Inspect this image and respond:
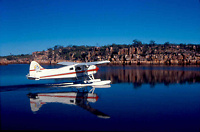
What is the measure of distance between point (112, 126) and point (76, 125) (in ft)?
4.25

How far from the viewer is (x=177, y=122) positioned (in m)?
6.85

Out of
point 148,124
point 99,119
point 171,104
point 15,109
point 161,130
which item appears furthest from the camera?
point 171,104

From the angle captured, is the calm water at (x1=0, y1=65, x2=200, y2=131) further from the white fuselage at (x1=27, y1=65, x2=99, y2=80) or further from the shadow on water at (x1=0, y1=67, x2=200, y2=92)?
→ the shadow on water at (x1=0, y1=67, x2=200, y2=92)

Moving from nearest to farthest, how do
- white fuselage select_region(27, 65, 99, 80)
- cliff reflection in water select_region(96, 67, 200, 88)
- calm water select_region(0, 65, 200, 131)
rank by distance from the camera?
calm water select_region(0, 65, 200, 131), white fuselage select_region(27, 65, 99, 80), cliff reflection in water select_region(96, 67, 200, 88)

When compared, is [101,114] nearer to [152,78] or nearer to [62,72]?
[62,72]

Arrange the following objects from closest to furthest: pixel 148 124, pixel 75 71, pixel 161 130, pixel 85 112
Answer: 1. pixel 161 130
2. pixel 148 124
3. pixel 85 112
4. pixel 75 71

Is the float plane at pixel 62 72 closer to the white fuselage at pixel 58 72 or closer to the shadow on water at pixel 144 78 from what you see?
the white fuselage at pixel 58 72

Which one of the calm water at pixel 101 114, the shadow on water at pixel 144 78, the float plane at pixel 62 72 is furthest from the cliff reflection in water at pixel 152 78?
the calm water at pixel 101 114

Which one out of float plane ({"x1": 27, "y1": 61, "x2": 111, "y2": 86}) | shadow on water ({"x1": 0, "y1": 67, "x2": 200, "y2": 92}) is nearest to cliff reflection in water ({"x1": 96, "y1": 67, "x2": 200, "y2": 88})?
shadow on water ({"x1": 0, "y1": 67, "x2": 200, "y2": 92})

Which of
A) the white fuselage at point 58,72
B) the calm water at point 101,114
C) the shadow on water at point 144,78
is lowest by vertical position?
the calm water at point 101,114

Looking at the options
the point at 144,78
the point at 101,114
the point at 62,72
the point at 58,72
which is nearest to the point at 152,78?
the point at 144,78

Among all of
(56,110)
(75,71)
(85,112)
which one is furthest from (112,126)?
(75,71)

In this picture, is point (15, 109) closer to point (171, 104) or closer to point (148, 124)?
point (148, 124)

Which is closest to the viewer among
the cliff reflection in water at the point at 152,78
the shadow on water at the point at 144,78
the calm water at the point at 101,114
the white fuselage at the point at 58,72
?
the calm water at the point at 101,114
